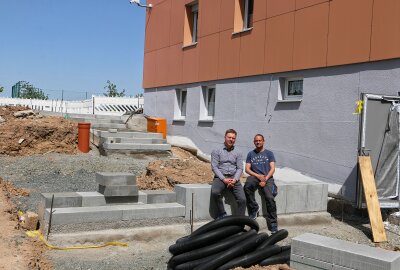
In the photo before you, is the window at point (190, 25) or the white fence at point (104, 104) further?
the white fence at point (104, 104)

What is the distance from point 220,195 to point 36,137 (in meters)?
7.72

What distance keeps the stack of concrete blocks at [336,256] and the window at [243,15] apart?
27.9 feet

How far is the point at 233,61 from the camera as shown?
41.1 ft

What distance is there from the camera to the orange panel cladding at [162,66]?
16078mm

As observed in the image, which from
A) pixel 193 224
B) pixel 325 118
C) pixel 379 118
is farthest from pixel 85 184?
pixel 379 118

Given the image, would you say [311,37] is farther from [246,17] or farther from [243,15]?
[243,15]

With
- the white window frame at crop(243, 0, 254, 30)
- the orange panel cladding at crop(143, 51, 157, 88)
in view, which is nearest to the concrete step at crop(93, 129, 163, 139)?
the orange panel cladding at crop(143, 51, 157, 88)

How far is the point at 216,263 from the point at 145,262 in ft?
3.87

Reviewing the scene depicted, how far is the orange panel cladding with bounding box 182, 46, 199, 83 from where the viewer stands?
561 inches

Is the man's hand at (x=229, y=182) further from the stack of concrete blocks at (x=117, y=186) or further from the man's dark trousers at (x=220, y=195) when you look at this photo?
the stack of concrete blocks at (x=117, y=186)

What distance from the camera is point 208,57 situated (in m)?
13.7

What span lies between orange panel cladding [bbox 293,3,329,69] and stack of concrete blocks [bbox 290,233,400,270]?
568cm

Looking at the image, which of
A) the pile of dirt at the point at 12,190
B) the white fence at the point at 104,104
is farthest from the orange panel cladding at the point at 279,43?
the white fence at the point at 104,104

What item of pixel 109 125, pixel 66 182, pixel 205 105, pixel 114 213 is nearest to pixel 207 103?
pixel 205 105
